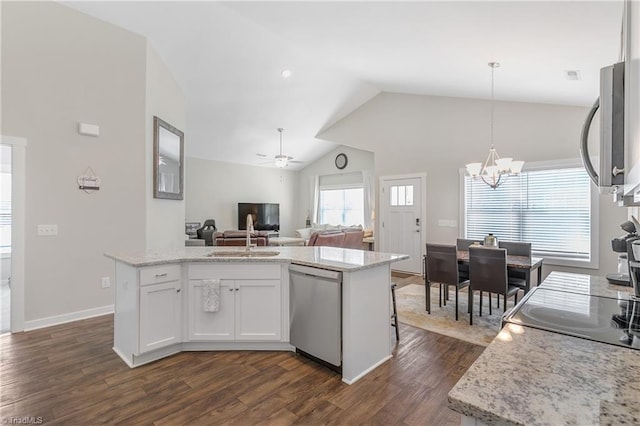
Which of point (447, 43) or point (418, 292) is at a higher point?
point (447, 43)

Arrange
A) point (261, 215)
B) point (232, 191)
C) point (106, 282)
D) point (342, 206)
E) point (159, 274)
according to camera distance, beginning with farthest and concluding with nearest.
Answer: point (342, 206), point (261, 215), point (232, 191), point (106, 282), point (159, 274)

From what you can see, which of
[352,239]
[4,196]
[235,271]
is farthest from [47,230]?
[352,239]

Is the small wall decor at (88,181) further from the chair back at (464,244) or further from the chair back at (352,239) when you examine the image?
the chair back at (464,244)

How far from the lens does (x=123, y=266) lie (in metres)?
2.72

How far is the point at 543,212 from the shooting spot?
495cm

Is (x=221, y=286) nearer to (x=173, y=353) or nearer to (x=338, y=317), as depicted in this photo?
(x=173, y=353)

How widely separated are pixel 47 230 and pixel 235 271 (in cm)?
243

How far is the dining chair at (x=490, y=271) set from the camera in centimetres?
338

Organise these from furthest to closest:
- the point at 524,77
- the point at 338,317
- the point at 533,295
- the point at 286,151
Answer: the point at 286,151 → the point at 524,77 → the point at 338,317 → the point at 533,295

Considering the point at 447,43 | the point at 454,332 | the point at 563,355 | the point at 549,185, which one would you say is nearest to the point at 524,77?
the point at 447,43

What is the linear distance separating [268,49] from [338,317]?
4.30 m

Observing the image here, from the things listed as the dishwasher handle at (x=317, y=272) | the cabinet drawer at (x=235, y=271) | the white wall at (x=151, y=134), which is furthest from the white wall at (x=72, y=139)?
→ the dishwasher handle at (x=317, y=272)

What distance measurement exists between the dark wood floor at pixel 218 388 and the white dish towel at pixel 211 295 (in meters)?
0.45

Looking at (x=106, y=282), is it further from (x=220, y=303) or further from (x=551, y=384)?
(x=551, y=384)
